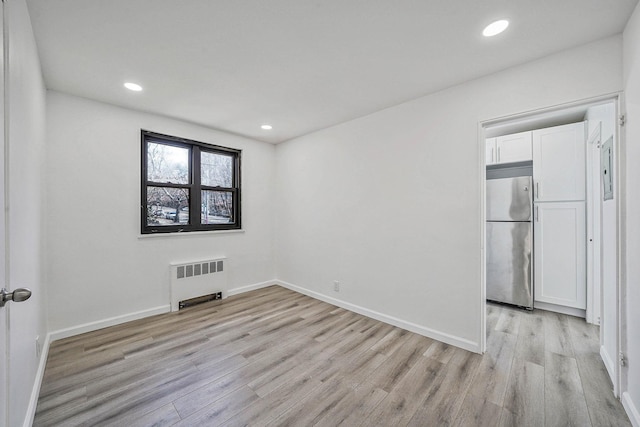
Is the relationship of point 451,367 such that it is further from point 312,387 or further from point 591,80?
point 591,80

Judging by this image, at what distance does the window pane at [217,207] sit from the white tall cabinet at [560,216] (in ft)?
14.4

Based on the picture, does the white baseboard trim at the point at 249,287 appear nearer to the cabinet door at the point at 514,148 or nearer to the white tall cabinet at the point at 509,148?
the white tall cabinet at the point at 509,148

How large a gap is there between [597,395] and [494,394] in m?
0.70

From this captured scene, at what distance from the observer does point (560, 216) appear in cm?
323

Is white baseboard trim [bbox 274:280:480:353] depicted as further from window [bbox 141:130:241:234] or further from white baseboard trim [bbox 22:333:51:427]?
white baseboard trim [bbox 22:333:51:427]

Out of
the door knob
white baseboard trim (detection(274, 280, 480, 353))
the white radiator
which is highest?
the door knob

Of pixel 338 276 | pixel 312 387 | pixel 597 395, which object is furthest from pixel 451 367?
pixel 338 276

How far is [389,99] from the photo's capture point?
285 centimetres

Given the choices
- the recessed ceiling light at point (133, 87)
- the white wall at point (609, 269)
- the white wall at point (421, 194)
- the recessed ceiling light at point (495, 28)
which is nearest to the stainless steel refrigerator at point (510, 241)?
the white wall at point (609, 269)

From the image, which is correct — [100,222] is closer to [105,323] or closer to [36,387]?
[105,323]

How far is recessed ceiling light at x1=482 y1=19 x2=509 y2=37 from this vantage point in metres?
1.70

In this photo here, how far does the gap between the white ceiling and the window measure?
0.74 m

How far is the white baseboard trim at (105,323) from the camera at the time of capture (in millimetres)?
2658

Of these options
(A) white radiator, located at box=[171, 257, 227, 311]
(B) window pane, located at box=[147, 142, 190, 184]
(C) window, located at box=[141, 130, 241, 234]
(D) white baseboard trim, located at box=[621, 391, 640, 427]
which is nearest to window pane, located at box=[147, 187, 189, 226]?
(C) window, located at box=[141, 130, 241, 234]
